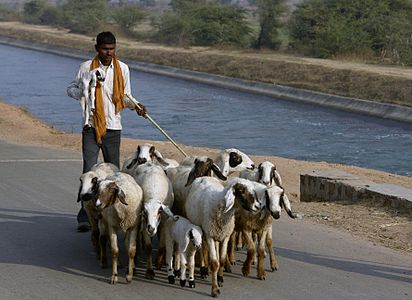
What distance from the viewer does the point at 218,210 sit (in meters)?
7.10

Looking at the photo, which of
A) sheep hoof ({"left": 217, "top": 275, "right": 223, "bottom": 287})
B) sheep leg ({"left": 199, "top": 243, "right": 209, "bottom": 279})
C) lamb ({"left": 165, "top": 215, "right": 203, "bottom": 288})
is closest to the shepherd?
lamb ({"left": 165, "top": 215, "right": 203, "bottom": 288})

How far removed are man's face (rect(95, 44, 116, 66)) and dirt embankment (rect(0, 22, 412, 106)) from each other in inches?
950

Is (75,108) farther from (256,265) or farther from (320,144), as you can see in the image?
(256,265)

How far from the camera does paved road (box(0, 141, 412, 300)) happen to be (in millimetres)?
7188

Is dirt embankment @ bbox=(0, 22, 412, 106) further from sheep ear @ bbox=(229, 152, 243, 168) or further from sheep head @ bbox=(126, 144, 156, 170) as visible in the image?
sheep head @ bbox=(126, 144, 156, 170)

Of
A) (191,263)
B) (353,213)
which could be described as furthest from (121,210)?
(353,213)

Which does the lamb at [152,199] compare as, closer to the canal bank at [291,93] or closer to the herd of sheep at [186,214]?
the herd of sheep at [186,214]

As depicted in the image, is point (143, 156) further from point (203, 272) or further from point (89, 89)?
point (203, 272)

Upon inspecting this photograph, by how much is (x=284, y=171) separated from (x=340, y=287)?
850 cm

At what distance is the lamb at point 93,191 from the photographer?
763 centimetres

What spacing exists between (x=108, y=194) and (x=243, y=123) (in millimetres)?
23293

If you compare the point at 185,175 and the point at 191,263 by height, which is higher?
the point at 185,175

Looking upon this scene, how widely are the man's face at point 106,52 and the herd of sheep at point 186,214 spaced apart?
A: 3.85 ft

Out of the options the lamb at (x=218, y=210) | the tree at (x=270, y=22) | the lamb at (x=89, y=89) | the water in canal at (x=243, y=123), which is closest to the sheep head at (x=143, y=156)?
the lamb at (x=89, y=89)
